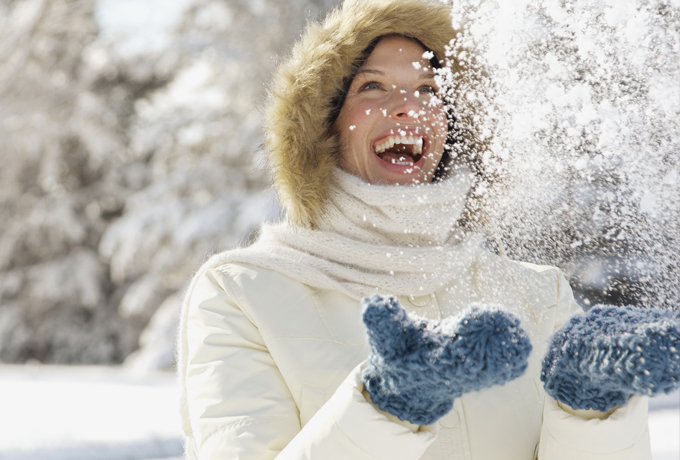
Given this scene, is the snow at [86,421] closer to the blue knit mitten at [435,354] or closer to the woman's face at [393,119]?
the woman's face at [393,119]

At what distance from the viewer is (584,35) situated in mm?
1416

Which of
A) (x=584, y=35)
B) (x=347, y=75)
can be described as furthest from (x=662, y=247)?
(x=347, y=75)

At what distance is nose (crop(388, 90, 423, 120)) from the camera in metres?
1.71

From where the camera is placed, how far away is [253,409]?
1.32m

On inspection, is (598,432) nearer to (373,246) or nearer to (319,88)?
(373,246)

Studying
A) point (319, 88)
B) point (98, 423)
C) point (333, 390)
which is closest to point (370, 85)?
point (319, 88)

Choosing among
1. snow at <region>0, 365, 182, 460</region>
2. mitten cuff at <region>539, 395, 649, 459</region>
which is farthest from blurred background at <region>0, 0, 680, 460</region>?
mitten cuff at <region>539, 395, 649, 459</region>

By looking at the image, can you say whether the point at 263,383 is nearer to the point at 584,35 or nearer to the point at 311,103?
the point at 311,103

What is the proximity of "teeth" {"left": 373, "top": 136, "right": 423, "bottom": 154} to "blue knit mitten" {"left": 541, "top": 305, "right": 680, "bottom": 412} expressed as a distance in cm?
75

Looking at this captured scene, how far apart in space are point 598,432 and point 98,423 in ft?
11.7

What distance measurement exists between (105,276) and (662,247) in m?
11.1

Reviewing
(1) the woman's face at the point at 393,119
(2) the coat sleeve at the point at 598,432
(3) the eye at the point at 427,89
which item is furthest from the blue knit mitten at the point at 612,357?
(3) the eye at the point at 427,89

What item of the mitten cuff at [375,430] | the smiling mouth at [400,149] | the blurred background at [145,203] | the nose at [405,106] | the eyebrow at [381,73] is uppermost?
the eyebrow at [381,73]

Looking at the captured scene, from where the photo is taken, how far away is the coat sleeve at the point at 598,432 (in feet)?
3.69
